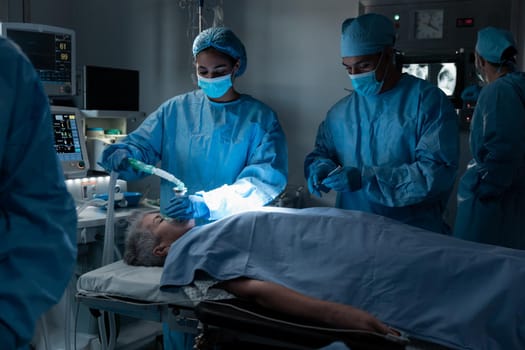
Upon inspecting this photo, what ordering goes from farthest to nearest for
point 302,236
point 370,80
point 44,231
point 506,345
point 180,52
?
point 180,52 < point 370,80 < point 302,236 < point 506,345 < point 44,231

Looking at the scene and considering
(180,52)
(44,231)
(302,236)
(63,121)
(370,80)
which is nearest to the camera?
(44,231)

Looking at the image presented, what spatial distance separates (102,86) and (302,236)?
1615 mm

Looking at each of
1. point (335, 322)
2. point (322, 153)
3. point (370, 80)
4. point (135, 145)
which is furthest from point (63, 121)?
point (335, 322)

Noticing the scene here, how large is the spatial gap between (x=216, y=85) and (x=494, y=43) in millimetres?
1345

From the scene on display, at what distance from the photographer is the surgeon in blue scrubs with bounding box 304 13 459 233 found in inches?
77.4

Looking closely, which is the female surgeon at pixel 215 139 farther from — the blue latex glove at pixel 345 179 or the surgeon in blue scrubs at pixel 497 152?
the surgeon in blue scrubs at pixel 497 152

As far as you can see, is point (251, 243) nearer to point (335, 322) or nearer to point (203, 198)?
point (203, 198)

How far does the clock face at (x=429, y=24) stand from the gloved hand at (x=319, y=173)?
1331mm

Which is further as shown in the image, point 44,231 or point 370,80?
point 370,80

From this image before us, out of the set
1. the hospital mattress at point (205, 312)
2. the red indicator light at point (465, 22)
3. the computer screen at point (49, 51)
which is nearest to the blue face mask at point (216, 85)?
the hospital mattress at point (205, 312)

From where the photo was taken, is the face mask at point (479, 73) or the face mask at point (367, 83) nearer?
the face mask at point (367, 83)

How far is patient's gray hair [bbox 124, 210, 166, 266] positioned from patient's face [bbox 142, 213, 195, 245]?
0.07 feet

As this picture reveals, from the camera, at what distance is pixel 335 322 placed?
1.53m

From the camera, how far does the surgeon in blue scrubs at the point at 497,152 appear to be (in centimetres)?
242
